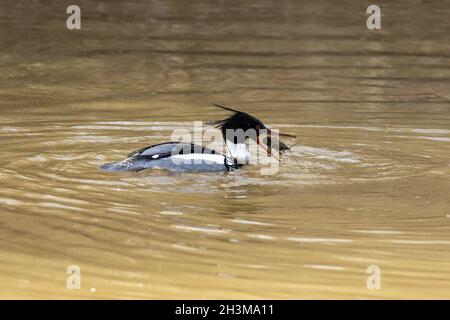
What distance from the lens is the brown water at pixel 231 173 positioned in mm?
7289

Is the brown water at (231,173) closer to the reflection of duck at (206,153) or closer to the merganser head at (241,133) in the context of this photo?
the reflection of duck at (206,153)

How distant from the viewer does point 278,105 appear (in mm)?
13594

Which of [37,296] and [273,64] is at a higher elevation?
[273,64]

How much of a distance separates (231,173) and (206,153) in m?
0.32

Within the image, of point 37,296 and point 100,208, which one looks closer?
point 37,296

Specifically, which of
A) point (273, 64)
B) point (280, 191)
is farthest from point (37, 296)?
point (273, 64)

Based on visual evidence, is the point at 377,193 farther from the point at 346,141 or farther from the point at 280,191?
the point at 346,141

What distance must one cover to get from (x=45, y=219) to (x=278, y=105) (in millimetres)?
5764

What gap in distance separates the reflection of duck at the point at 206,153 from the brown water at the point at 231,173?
0.14m

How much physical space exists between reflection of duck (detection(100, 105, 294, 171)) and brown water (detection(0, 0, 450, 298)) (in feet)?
0.47
